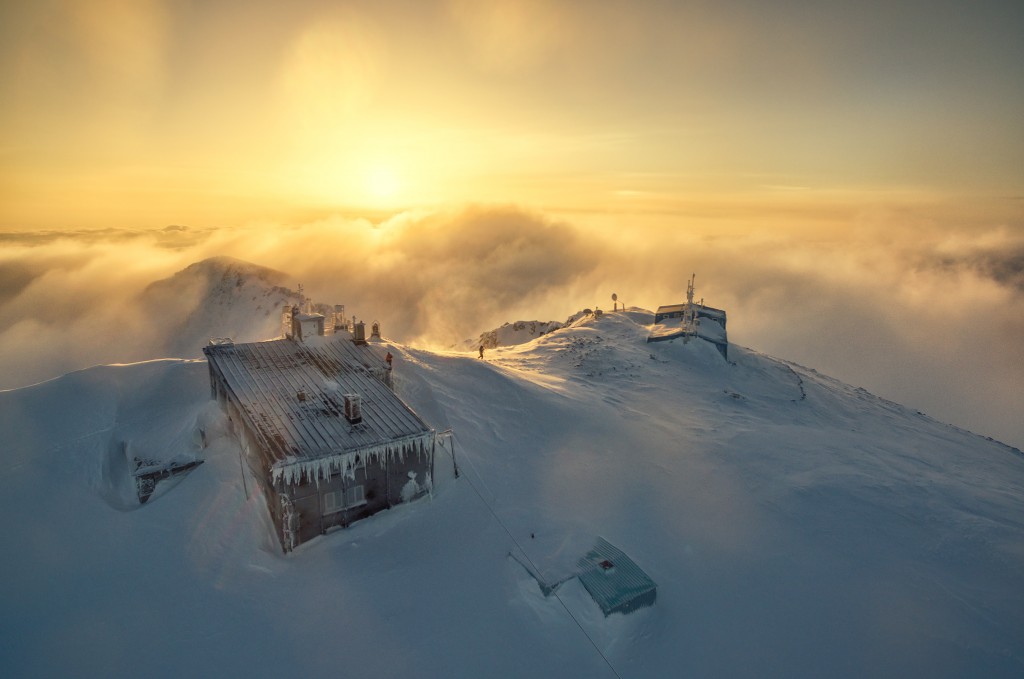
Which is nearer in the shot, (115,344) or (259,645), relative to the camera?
(259,645)

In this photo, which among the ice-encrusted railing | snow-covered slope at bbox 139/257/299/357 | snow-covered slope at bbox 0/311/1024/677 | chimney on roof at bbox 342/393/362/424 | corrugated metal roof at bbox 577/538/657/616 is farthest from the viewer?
snow-covered slope at bbox 139/257/299/357

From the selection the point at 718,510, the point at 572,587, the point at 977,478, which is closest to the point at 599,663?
the point at 572,587

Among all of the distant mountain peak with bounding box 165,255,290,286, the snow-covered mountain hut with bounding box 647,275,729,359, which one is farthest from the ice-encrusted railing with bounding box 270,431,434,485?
the distant mountain peak with bounding box 165,255,290,286

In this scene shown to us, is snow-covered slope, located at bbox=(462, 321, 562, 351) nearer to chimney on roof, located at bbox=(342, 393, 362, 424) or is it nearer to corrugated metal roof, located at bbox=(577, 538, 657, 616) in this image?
chimney on roof, located at bbox=(342, 393, 362, 424)

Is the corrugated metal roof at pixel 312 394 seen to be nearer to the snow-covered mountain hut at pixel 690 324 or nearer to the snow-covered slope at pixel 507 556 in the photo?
the snow-covered slope at pixel 507 556

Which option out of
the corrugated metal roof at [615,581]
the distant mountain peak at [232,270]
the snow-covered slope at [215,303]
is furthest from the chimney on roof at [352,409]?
the distant mountain peak at [232,270]

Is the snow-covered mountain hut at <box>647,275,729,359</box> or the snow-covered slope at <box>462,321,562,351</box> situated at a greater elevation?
the snow-covered mountain hut at <box>647,275,729,359</box>

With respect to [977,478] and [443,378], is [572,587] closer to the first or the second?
[443,378]
